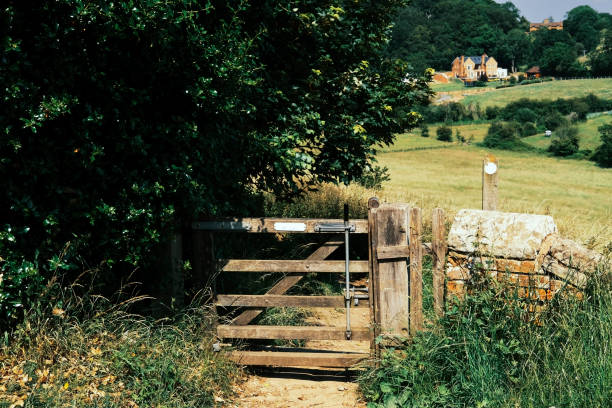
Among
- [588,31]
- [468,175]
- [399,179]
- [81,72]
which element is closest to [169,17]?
[81,72]

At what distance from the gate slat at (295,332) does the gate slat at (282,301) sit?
0.82ft

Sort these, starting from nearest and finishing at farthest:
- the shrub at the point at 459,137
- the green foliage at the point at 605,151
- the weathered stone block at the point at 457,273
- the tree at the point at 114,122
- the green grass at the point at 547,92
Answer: the tree at the point at 114,122, the weathered stone block at the point at 457,273, the green foliage at the point at 605,151, the shrub at the point at 459,137, the green grass at the point at 547,92

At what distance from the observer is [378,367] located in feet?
18.2

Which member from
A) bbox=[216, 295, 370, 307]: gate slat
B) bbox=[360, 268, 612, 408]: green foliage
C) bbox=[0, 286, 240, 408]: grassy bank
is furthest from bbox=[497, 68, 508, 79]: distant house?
bbox=[0, 286, 240, 408]: grassy bank

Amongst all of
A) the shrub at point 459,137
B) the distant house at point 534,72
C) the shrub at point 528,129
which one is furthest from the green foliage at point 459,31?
the shrub at point 459,137

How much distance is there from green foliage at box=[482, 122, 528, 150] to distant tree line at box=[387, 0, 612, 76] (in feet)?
107

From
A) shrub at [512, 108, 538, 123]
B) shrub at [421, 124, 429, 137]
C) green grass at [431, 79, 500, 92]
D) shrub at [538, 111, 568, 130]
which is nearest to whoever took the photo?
shrub at [421, 124, 429, 137]

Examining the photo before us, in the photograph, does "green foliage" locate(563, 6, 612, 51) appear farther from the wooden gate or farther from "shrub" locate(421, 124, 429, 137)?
the wooden gate

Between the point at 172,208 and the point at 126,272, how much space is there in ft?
3.86

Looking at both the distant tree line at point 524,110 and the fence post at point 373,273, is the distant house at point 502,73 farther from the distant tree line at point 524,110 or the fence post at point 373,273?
the fence post at point 373,273

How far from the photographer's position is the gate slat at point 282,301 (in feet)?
Result: 20.1

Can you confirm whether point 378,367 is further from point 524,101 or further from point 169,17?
point 524,101

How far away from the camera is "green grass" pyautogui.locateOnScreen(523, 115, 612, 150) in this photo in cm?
5722

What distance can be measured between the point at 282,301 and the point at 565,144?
5538 cm
